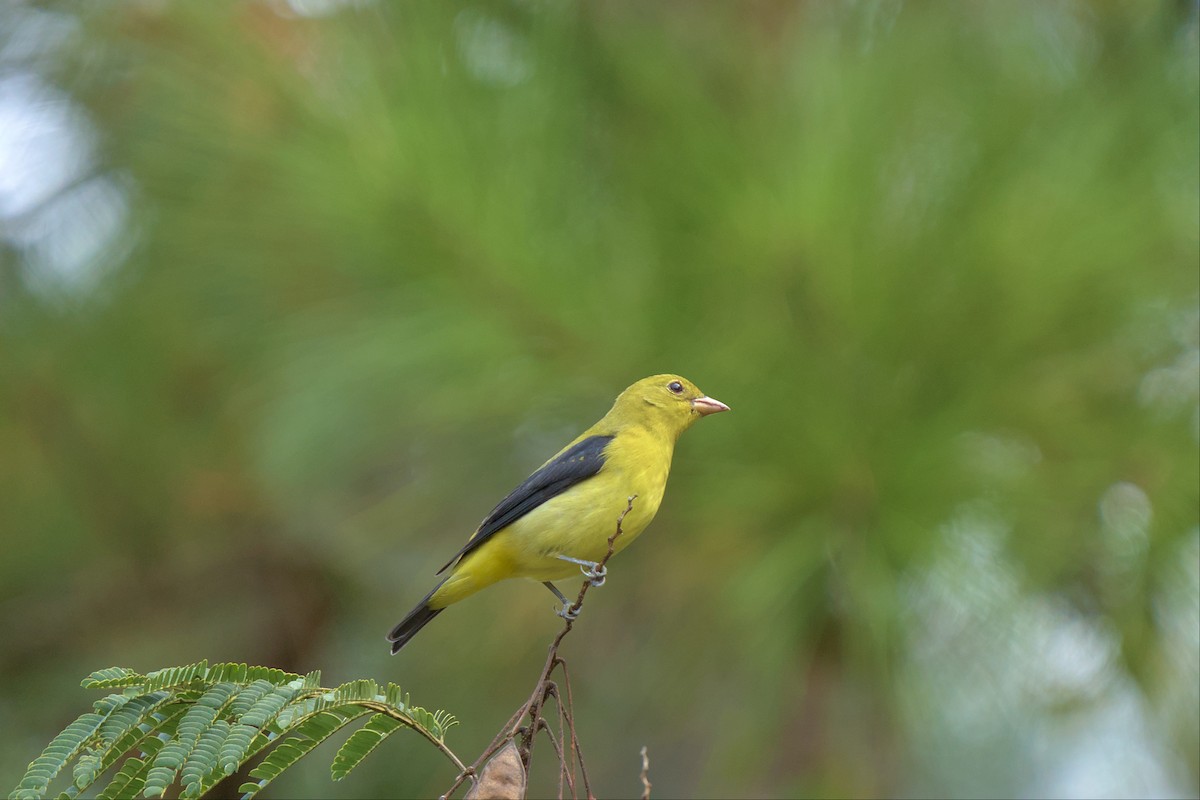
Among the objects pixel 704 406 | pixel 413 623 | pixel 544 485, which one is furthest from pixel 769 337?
pixel 413 623

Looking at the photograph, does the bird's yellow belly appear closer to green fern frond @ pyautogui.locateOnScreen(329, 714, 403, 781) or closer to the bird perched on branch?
the bird perched on branch

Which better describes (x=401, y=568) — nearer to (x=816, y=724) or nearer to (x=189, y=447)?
(x=189, y=447)

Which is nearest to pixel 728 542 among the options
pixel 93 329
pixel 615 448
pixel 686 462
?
pixel 686 462

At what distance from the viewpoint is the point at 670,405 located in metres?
1.83

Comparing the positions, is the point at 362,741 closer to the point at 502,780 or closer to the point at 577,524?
the point at 502,780

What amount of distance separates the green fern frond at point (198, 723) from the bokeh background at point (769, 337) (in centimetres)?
106

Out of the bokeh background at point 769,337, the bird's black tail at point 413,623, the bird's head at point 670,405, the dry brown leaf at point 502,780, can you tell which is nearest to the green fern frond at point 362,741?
the dry brown leaf at point 502,780

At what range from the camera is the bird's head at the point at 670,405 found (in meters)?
1.83

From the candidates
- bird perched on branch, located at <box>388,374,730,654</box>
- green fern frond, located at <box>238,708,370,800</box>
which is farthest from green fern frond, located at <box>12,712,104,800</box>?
bird perched on branch, located at <box>388,374,730,654</box>

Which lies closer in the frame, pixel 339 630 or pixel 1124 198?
pixel 1124 198

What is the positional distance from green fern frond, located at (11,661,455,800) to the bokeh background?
1.06m

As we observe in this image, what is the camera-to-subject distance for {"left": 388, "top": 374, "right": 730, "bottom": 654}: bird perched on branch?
5.57ft

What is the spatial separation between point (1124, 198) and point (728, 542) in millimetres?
971

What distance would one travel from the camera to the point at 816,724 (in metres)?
2.23
